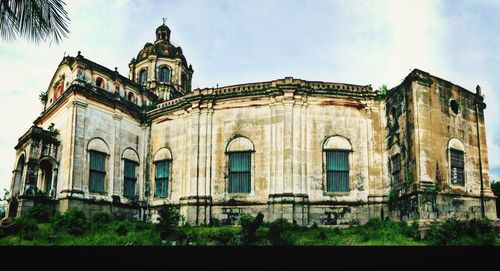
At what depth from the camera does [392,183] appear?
20.1 metres

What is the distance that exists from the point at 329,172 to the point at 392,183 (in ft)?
9.32

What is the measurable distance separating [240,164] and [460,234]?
10133mm

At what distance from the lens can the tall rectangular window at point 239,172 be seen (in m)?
21.5

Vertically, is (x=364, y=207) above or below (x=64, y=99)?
below

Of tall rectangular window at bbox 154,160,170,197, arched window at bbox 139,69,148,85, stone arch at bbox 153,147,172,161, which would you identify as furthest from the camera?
arched window at bbox 139,69,148,85

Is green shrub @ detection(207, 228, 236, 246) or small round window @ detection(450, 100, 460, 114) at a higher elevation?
small round window @ detection(450, 100, 460, 114)

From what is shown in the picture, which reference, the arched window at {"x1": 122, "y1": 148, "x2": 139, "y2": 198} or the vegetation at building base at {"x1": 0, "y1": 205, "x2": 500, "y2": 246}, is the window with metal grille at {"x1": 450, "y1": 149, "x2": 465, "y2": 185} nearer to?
the vegetation at building base at {"x1": 0, "y1": 205, "x2": 500, "y2": 246}

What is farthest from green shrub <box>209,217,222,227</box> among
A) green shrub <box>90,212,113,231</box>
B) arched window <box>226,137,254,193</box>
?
green shrub <box>90,212,113,231</box>

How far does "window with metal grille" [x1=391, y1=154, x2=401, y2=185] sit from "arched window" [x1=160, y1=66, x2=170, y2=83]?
735 inches

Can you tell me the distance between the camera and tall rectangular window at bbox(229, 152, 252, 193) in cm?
2153

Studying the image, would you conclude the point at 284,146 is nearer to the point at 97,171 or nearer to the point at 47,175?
the point at 97,171
